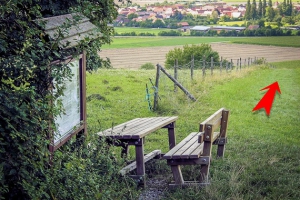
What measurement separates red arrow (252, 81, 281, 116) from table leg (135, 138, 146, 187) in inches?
325

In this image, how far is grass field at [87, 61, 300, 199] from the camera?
693 centimetres

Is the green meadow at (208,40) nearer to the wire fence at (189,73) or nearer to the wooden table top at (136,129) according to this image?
the wire fence at (189,73)

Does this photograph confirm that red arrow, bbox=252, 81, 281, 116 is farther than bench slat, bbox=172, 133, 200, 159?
Yes

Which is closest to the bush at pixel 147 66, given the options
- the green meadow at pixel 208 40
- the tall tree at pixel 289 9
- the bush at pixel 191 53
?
the bush at pixel 191 53

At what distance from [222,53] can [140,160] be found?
21150mm

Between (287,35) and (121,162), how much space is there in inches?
495

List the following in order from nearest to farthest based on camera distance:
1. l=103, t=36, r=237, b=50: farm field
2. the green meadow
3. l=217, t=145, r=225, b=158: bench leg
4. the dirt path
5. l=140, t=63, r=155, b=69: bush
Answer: l=217, t=145, r=225, b=158: bench leg < the green meadow < l=103, t=36, r=237, b=50: farm field < the dirt path < l=140, t=63, r=155, b=69: bush

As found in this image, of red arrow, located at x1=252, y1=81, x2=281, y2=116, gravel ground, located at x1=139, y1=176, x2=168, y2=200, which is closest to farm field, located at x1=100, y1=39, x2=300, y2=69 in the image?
red arrow, located at x1=252, y1=81, x2=281, y2=116

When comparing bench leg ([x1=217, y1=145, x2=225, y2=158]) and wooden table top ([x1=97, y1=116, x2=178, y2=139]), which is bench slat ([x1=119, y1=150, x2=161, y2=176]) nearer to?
wooden table top ([x1=97, y1=116, x2=178, y2=139])

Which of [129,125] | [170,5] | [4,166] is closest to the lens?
[4,166]

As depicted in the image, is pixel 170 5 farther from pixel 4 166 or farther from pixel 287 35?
pixel 4 166

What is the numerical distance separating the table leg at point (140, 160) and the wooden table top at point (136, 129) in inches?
5.3

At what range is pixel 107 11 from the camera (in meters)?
10.2

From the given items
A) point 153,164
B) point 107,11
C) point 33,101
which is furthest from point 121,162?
point 107,11
